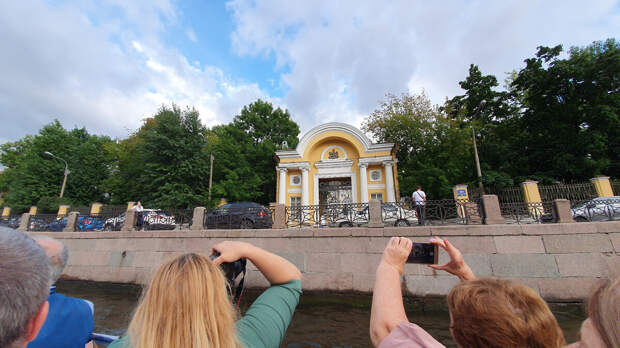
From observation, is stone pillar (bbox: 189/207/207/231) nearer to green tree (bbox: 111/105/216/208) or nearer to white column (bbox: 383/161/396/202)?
green tree (bbox: 111/105/216/208)

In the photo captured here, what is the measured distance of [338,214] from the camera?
8.71 m

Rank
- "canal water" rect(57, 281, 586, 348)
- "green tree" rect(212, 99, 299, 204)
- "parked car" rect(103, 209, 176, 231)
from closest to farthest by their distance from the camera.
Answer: "canal water" rect(57, 281, 586, 348) → "parked car" rect(103, 209, 176, 231) → "green tree" rect(212, 99, 299, 204)

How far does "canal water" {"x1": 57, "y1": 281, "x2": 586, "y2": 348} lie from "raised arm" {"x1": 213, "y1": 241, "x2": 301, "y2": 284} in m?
3.84

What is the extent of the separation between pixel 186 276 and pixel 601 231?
9.29 meters

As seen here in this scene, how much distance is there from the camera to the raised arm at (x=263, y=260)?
54.7 inches

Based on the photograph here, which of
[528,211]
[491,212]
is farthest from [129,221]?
[528,211]

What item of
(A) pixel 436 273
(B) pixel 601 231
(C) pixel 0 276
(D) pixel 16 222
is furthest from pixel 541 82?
(D) pixel 16 222

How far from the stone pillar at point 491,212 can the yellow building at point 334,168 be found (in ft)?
31.2

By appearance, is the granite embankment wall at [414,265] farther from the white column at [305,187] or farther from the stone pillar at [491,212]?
the white column at [305,187]

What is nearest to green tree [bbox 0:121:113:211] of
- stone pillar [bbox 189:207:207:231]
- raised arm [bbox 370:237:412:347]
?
stone pillar [bbox 189:207:207:231]

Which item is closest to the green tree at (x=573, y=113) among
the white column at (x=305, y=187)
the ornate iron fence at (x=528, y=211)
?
the ornate iron fence at (x=528, y=211)

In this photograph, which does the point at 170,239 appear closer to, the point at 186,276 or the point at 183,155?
the point at 186,276

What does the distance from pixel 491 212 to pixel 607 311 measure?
741 cm

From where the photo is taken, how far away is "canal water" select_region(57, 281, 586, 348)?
4672mm
